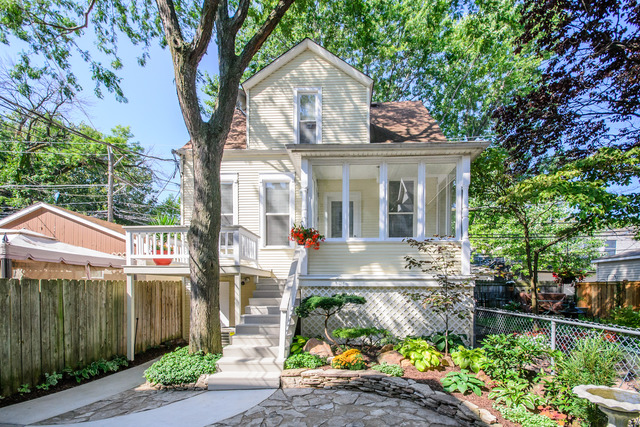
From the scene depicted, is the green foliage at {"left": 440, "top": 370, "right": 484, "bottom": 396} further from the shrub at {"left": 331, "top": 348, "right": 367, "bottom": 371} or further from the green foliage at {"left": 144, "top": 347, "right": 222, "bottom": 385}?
the green foliage at {"left": 144, "top": 347, "right": 222, "bottom": 385}

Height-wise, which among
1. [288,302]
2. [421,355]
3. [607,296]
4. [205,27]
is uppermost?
[205,27]

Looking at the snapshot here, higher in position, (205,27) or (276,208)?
(205,27)

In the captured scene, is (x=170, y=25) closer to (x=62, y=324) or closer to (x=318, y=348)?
(x=62, y=324)

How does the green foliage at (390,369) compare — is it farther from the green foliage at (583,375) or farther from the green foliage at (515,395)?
the green foliage at (583,375)

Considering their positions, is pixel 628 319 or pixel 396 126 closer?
pixel 628 319

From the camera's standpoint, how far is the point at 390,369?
4.80 meters

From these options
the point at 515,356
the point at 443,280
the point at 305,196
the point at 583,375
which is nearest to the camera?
the point at 583,375

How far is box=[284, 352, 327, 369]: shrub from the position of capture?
5086mm

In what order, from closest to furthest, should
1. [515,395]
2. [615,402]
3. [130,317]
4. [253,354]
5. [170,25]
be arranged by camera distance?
[615,402] < [515,395] < [253,354] < [170,25] < [130,317]

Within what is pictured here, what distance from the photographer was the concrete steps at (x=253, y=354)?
190 inches

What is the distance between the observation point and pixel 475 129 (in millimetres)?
18703

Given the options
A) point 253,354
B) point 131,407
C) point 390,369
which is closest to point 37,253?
point 131,407

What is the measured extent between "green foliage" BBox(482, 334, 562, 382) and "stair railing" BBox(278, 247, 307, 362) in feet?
9.95

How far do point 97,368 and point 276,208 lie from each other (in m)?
5.03
